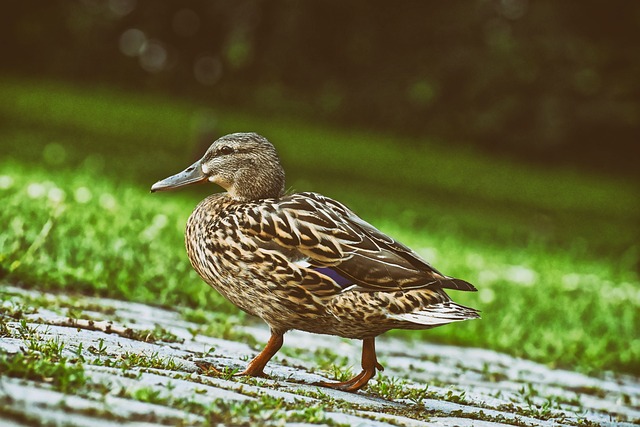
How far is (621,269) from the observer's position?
12023mm

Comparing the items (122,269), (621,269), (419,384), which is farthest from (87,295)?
(621,269)

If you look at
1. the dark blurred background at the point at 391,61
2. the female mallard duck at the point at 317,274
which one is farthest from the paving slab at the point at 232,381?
the dark blurred background at the point at 391,61

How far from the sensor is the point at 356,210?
1269 cm

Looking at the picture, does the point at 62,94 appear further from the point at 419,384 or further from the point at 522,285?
the point at 419,384

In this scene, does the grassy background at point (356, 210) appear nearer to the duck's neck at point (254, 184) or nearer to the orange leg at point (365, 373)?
the duck's neck at point (254, 184)

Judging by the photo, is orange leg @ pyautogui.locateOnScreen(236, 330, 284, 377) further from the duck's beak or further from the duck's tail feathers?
the duck's beak

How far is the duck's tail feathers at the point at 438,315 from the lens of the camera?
3.79 meters

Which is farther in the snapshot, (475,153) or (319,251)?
(475,153)

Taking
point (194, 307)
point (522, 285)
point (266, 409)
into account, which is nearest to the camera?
point (266, 409)

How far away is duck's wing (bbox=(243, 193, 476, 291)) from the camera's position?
389 centimetres

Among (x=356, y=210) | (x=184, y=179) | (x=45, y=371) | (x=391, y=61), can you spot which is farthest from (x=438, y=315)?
(x=391, y=61)

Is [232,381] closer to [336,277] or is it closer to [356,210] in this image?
[336,277]

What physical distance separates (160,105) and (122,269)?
16018mm

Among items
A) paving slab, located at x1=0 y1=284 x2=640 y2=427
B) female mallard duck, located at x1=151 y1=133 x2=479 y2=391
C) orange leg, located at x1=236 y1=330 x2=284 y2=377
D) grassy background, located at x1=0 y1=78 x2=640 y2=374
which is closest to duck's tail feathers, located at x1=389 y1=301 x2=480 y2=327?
female mallard duck, located at x1=151 y1=133 x2=479 y2=391
